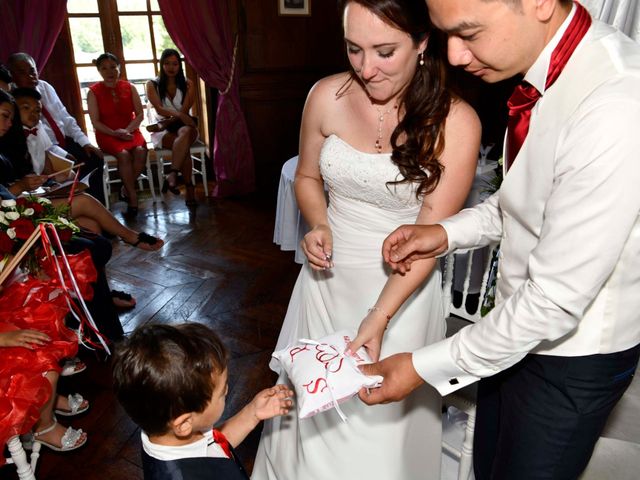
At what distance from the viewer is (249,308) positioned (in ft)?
11.8


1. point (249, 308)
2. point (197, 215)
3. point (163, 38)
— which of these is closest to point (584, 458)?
point (249, 308)

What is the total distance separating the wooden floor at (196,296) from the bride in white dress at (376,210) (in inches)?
27.9

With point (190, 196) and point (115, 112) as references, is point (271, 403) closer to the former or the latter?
point (190, 196)

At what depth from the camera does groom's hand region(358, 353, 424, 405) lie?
129 cm

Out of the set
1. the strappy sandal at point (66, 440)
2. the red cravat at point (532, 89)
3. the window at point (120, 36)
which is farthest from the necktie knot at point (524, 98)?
the window at point (120, 36)

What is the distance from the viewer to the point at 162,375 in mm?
1192

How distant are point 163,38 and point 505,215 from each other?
5.73 m

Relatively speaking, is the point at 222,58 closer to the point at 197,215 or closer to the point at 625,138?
the point at 197,215

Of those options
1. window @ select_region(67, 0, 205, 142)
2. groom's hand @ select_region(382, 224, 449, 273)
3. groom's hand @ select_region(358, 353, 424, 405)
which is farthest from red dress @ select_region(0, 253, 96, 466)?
window @ select_region(67, 0, 205, 142)

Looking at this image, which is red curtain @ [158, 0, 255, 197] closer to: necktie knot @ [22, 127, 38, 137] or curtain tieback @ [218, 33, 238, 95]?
curtain tieback @ [218, 33, 238, 95]

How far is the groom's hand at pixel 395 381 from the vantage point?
4.23 ft

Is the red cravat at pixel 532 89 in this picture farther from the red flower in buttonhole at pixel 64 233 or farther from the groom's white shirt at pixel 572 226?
the red flower in buttonhole at pixel 64 233

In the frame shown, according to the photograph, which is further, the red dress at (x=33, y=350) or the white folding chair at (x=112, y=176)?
the white folding chair at (x=112, y=176)

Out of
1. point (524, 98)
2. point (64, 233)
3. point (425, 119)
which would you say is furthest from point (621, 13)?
point (64, 233)
